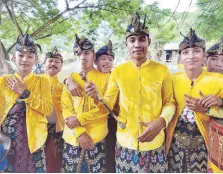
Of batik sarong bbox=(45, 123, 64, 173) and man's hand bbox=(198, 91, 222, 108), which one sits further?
batik sarong bbox=(45, 123, 64, 173)

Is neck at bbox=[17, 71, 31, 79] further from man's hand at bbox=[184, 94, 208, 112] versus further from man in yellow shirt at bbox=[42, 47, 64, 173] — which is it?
man's hand at bbox=[184, 94, 208, 112]

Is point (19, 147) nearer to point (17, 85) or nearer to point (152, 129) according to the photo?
point (17, 85)

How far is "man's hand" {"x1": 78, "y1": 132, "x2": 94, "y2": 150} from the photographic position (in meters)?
2.11

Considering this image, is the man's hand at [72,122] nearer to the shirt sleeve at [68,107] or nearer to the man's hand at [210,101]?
the shirt sleeve at [68,107]

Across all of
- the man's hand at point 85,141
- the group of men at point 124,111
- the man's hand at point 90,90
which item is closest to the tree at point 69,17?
the group of men at point 124,111

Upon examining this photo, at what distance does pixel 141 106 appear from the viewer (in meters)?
2.02

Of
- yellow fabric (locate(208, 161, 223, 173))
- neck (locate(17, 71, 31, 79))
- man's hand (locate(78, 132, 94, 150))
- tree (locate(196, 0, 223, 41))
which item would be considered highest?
tree (locate(196, 0, 223, 41))

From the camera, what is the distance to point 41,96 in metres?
2.23

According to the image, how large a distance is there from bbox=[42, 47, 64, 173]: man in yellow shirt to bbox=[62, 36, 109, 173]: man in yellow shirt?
6.8 inches

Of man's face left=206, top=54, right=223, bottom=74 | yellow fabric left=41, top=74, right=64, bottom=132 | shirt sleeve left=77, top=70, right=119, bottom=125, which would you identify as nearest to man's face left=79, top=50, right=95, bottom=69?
shirt sleeve left=77, top=70, right=119, bottom=125

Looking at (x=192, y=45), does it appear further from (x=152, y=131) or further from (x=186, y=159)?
(x=186, y=159)

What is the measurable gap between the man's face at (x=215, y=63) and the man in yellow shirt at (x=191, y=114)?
16 centimetres

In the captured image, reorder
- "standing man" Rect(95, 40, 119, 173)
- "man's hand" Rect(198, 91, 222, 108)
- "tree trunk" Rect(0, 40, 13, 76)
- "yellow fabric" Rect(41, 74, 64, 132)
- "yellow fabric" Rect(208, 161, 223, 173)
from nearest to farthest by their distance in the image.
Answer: "man's hand" Rect(198, 91, 222, 108)
"yellow fabric" Rect(208, 161, 223, 173)
"standing man" Rect(95, 40, 119, 173)
"yellow fabric" Rect(41, 74, 64, 132)
"tree trunk" Rect(0, 40, 13, 76)

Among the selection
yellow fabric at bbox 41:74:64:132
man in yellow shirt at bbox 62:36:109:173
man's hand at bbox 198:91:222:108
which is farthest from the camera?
yellow fabric at bbox 41:74:64:132
